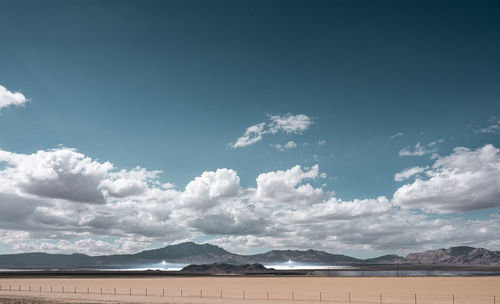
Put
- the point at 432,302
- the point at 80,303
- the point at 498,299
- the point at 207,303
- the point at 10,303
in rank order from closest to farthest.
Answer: the point at 10,303, the point at 80,303, the point at 207,303, the point at 432,302, the point at 498,299

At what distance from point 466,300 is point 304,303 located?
33976mm

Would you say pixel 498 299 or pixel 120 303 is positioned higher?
pixel 120 303

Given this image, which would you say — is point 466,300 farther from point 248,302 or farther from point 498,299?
point 248,302

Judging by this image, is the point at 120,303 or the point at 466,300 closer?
the point at 120,303

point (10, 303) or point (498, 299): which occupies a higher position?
point (10, 303)

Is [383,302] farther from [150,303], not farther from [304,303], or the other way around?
[150,303]

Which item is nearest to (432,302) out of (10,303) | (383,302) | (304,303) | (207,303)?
(383,302)

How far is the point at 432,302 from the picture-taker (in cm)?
7169

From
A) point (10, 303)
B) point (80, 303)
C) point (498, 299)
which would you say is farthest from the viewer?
point (498, 299)

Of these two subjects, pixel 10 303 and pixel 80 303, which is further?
pixel 80 303

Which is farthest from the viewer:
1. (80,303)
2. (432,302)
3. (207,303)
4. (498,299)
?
(498,299)

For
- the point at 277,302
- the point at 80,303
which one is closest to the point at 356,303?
the point at 277,302

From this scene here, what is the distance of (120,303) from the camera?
2457 inches

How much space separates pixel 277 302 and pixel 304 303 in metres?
5.01
